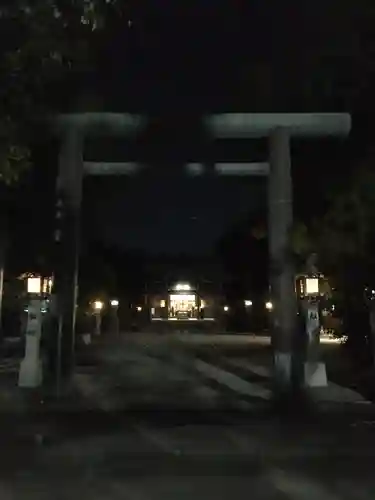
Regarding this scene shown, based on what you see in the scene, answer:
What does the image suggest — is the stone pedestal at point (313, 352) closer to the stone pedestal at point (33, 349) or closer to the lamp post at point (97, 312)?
the stone pedestal at point (33, 349)

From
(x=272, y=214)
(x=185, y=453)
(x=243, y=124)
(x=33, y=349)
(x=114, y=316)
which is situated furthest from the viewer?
(x=114, y=316)

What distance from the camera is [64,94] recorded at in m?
8.91

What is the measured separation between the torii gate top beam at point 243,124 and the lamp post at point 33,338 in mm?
4066

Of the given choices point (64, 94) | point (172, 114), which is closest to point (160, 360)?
point (172, 114)

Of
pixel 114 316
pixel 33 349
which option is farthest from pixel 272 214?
pixel 114 316

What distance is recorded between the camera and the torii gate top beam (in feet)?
60.1

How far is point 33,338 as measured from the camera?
2000 cm

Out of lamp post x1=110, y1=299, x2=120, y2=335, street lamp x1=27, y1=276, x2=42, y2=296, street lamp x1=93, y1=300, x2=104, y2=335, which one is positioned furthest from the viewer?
lamp post x1=110, y1=299, x2=120, y2=335

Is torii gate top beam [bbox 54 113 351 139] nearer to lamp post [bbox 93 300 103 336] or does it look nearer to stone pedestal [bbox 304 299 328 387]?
stone pedestal [bbox 304 299 328 387]

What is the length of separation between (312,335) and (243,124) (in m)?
5.50

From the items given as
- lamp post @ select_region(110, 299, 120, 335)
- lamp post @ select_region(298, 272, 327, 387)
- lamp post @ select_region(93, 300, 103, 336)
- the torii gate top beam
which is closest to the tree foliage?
the torii gate top beam

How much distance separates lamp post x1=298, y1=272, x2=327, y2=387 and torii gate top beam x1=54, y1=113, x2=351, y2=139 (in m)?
3.73

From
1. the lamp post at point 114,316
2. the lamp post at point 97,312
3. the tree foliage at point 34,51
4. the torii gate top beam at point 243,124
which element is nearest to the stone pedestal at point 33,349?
the torii gate top beam at point 243,124

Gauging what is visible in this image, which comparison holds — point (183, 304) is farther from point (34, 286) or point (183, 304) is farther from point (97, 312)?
point (34, 286)
